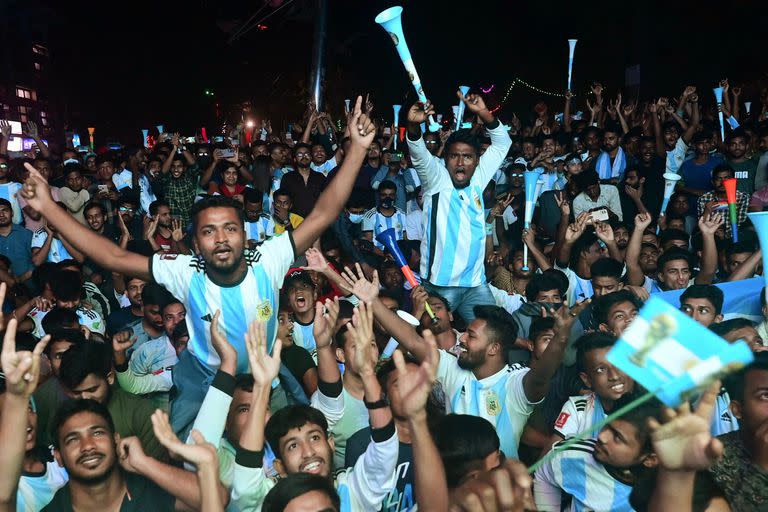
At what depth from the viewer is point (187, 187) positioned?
31.7 ft

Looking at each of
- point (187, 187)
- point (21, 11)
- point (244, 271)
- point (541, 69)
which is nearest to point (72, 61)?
point (21, 11)

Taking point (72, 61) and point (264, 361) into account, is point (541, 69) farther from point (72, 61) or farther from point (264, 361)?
point (72, 61)

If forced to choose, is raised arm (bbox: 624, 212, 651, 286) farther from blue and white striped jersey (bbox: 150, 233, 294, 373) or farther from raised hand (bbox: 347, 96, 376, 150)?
blue and white striped jersey (bbox: 150, 233, 294, 373)

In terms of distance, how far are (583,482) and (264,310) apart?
177 centimetres

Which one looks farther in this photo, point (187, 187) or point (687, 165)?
point (187, 187)

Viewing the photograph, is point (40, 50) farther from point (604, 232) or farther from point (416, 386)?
point (416, 386)

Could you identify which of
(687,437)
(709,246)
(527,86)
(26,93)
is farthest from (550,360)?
(26,93)

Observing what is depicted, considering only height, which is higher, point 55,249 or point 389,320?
point 55,249

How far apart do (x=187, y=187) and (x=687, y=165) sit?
626 centimetres

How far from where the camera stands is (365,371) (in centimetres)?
308

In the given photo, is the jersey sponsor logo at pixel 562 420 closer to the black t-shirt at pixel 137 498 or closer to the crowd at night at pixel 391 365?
the crowd at night at pixel 391 365

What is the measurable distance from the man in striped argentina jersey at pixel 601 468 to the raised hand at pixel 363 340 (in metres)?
0.95

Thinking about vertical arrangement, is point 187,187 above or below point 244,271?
above

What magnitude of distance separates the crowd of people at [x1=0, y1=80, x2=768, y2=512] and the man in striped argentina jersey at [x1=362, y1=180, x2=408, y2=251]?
3.14 feet
